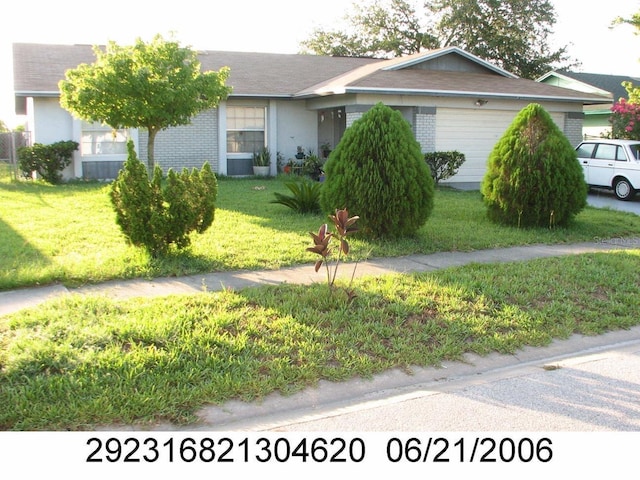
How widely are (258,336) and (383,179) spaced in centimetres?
469

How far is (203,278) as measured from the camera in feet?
24.9

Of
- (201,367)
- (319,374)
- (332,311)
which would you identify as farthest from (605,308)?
(201,367)

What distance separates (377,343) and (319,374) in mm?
789

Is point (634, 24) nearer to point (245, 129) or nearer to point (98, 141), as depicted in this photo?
point (245, 129)

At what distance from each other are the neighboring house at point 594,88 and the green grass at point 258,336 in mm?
24202

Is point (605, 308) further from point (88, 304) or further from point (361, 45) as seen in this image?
point (361, 45)

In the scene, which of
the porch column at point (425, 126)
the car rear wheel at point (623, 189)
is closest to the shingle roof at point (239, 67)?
the porch column at point (425, 126)

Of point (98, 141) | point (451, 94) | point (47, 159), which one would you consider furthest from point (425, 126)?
point (47, 159)

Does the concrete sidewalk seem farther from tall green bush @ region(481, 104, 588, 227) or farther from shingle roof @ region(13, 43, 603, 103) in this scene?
shingle roof @ region(13, 43, 603, 103)

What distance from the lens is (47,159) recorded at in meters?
17.8

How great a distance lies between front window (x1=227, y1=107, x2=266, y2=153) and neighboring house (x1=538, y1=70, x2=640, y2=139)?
15.8 m

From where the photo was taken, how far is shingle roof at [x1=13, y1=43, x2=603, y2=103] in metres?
18.4

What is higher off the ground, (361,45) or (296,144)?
(361,45)

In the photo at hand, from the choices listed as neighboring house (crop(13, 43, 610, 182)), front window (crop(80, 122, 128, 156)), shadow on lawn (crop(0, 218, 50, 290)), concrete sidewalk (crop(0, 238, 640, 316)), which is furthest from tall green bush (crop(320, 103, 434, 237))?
front window (crop(80, 122, 128, 156))
